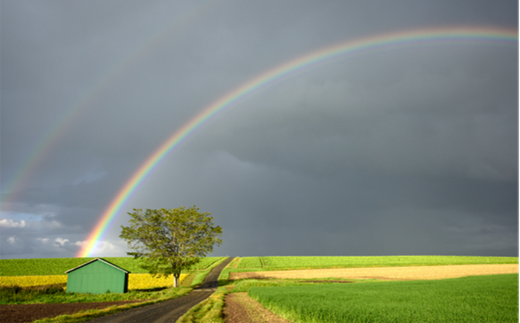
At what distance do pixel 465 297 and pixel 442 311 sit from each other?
8.22 meters

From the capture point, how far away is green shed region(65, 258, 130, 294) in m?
50.0

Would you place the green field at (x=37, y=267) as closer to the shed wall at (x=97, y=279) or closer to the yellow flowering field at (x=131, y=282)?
the yellow flowering field at (x=131, y=282)

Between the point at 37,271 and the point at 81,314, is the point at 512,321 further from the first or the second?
the point at 37,271

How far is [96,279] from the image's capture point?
5069cm

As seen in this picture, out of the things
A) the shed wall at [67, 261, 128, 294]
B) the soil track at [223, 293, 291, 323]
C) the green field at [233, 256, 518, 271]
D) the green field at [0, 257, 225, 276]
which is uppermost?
the soil track at [223, 293, 291, 323]

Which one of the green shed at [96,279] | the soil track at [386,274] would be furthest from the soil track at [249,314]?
the soil track at [386,274]

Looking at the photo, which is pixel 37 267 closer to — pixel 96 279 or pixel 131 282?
pixel 131 282

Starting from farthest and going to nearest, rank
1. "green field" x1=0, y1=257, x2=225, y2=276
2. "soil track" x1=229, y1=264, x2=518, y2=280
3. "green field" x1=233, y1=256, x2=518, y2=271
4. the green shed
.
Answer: "green field" x1=233, y1=256, x2=518, y2=271
"green field" x1=0, y1=257, x2=225, y2=276
"soil track" x1=229, y1=264, x2=518, y2=280
the green shed

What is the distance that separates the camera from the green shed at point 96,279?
164 feet

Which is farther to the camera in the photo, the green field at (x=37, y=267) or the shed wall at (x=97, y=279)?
the green field at (x=37, y=267)

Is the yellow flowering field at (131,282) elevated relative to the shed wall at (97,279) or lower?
lower

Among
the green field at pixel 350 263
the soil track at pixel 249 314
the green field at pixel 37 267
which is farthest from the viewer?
the green field at pixel 350 263

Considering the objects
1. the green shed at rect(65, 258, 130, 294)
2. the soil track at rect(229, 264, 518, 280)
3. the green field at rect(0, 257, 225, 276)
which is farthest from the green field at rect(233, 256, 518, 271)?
the green shed at rect(65, 258, 130, 294)

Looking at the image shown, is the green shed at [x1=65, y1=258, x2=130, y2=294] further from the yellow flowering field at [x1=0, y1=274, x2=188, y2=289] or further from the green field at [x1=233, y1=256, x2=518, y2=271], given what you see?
the green field at [x1=233, y1=256, x2=518, y2=271]
